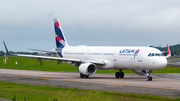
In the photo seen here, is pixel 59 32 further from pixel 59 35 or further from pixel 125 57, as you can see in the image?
pixel 125 57

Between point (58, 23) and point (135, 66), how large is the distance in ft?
61.0

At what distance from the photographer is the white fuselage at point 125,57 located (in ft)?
99.9

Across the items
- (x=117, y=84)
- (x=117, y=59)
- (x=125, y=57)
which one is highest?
(x=125, y=57)

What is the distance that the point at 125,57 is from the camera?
3294 cm

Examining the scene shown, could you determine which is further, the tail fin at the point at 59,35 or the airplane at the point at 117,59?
the tail fin at the point at 59,35

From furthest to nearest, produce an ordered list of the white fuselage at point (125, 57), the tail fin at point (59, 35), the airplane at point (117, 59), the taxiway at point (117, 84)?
the tail fin at point (59, 35)
the airplane at point (117, 59)
the white fuselage at point (125, 57)
the taxiway at point (117, 84)

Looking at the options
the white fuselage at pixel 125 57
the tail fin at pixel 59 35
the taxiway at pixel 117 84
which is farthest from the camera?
the tail fin at pixel 59 35

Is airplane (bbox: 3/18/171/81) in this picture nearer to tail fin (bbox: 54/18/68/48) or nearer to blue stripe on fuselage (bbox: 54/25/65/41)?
tail fin (bbox: 54/18/68/48)

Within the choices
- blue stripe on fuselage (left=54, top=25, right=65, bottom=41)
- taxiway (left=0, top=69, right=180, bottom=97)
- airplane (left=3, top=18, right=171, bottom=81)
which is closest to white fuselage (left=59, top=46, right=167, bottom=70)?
airplane (left=3, top=18, right=171, bottom=81)

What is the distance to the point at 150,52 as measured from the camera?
31000mm

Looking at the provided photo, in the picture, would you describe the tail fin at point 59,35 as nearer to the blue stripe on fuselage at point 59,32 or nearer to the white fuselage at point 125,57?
the blue stripe on fuselage at point 59,32

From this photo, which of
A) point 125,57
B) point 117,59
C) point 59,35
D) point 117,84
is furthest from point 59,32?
point 117,84

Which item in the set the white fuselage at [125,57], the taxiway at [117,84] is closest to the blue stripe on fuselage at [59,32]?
the white fuselage at [125,57]

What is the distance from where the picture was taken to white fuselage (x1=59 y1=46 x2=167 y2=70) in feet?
99.9
